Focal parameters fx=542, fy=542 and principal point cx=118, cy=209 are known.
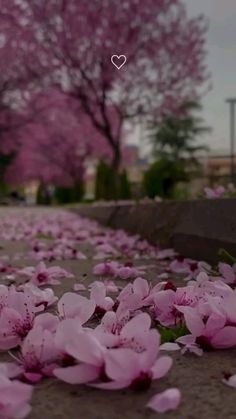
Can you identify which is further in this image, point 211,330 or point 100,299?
point 100,299

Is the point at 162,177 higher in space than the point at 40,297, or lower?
higher

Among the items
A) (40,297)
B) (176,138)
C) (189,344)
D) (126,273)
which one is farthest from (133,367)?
(176,138)

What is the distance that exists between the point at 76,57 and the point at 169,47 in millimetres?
2822

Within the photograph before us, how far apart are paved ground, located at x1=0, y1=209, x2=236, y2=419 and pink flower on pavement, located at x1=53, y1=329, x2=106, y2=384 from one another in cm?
4

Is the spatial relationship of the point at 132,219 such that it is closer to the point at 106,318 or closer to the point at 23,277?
the point at 23,277

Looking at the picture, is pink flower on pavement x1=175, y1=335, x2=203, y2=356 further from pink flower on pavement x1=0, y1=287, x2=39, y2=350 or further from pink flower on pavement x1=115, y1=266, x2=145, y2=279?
pink flower on pavement x1=115, y1=266, x2=145, y2=279

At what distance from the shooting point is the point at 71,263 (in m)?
3.83

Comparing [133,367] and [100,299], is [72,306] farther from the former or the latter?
[133,367]

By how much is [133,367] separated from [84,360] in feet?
0.35

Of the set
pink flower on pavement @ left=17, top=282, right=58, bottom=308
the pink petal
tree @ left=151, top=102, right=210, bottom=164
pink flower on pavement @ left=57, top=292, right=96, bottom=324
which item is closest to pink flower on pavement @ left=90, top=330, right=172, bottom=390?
the pink petal

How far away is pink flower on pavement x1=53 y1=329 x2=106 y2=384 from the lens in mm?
1075

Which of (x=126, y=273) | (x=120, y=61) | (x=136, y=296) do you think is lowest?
(x=126, y=273)

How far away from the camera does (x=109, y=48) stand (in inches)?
567

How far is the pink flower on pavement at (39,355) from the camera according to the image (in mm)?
1201
